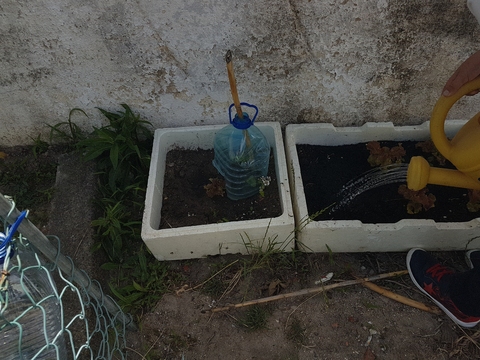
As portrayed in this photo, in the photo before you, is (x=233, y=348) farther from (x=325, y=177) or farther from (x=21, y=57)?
(x=21, y=57)

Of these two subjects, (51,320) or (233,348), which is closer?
(51,320)

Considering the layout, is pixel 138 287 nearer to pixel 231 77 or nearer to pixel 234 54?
pixel 231 77

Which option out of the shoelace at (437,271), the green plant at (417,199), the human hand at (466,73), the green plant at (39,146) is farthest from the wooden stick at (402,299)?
the green plant at (39,146)

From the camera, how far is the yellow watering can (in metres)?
1.64

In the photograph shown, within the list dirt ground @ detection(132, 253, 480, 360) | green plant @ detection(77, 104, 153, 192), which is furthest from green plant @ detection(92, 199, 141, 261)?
dirt ground @ detection(132, 253, 480, 360)

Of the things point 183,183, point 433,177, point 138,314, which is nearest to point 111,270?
point 138,314

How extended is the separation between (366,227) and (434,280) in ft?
1.58

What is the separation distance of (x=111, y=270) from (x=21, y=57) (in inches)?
52.0

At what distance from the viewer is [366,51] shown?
195cm

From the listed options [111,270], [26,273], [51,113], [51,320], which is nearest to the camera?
[26,273]

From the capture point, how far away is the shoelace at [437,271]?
6.39 feet

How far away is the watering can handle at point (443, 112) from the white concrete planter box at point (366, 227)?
1.38ft

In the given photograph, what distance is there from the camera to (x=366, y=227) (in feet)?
6.26

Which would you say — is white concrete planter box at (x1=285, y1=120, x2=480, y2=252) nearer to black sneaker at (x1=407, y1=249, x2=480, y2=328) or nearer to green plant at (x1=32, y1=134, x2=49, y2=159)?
black sneaker at (x1=407, y1=249, x2=480, y2=328)
